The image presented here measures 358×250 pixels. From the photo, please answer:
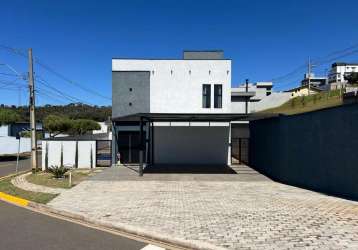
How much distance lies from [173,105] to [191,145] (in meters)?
3.18

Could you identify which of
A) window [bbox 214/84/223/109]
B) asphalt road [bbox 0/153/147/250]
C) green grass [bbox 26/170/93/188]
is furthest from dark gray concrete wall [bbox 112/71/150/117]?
asphalt road [bbox 0/153/147/250]

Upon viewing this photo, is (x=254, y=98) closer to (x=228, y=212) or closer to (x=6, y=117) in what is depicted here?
(x=6, y=117)

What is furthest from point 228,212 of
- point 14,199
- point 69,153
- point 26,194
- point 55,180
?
point 69,153

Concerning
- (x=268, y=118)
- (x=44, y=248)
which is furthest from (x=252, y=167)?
(x=44, y=248)

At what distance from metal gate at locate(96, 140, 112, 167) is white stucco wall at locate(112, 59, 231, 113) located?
4.49m

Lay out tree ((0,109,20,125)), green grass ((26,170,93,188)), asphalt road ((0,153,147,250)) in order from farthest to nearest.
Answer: tree ((0,109,20,125))
green grass ((26,170,93,188))
asphalt road ((0,153,147,250))

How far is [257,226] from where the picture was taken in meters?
8.20

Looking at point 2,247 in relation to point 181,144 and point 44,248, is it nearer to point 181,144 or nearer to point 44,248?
point 44,248

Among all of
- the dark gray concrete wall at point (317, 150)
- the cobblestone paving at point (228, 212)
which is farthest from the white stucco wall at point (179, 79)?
the cobblestone paving at point (228, 212)

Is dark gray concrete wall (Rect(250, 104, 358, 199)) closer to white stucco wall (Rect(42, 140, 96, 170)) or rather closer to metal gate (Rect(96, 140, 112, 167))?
metal gate (Rect(96, 140, 112, 167))

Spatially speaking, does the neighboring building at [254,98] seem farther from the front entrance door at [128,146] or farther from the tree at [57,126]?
the tree at [57,126]

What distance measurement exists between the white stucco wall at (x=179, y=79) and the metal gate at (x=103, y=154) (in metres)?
4.49

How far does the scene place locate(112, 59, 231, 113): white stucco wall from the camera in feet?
76.8

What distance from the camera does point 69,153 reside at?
864 inches
